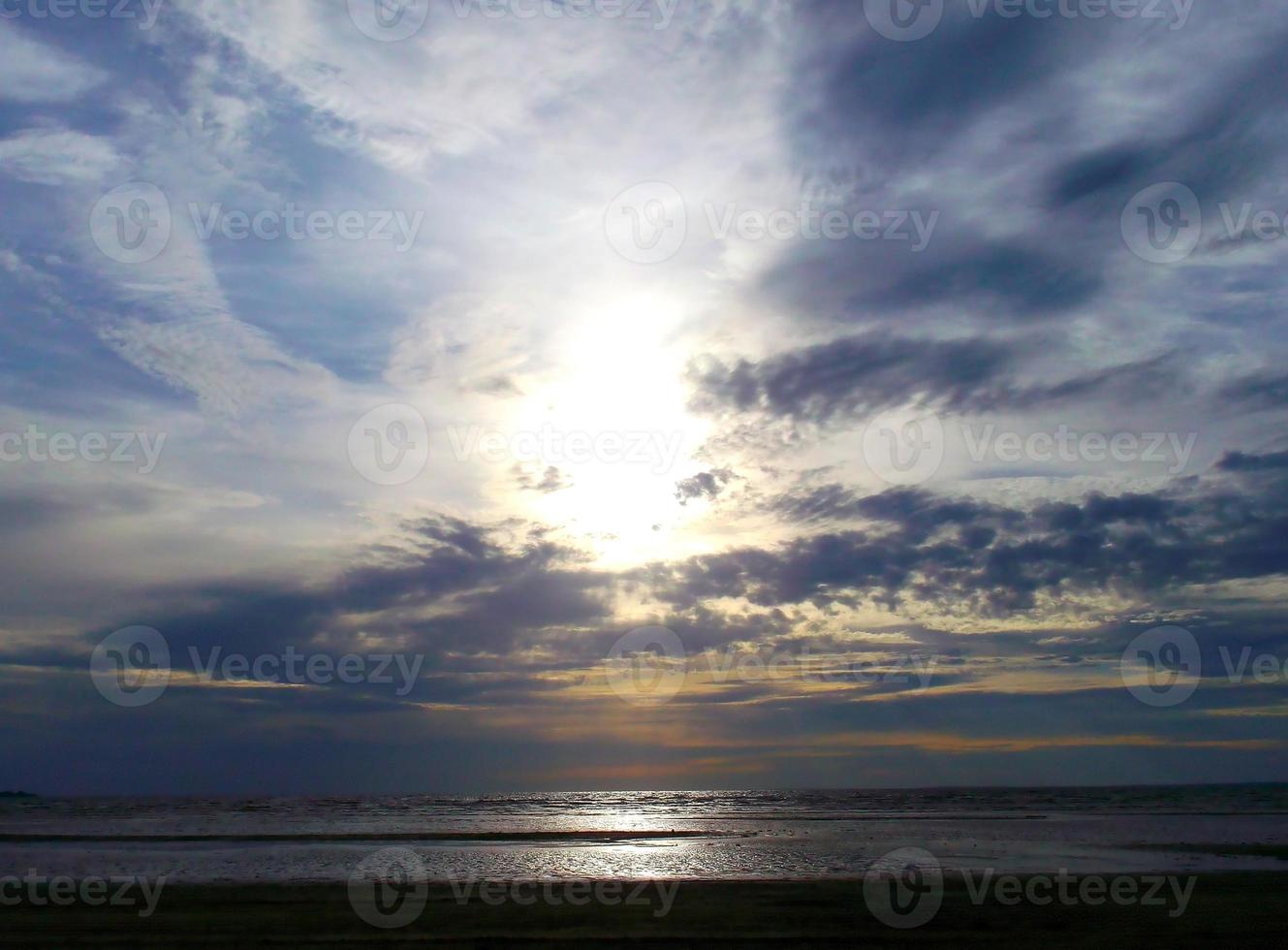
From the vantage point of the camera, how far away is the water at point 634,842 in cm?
3594

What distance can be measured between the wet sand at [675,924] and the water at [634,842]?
21.3 ft

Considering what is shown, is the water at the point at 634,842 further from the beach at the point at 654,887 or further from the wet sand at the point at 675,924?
the wet sand at the point at 675,924

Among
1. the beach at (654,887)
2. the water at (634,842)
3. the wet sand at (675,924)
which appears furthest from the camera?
the water at (634,842)

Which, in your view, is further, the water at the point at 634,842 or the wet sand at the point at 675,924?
the water at the point at 634,842

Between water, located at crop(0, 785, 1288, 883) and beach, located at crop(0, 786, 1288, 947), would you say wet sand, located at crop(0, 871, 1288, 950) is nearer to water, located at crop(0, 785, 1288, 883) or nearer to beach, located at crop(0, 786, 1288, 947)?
beach, located at crop(0, 786, 1288, 947)

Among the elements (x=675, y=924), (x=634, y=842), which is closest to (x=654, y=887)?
(x=675, y=924)

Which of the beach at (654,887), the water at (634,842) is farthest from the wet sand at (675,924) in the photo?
the water at (634,842)

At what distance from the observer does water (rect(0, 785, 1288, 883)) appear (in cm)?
3594

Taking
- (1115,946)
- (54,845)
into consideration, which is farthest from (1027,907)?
(54,845)

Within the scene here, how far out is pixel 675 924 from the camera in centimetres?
2380

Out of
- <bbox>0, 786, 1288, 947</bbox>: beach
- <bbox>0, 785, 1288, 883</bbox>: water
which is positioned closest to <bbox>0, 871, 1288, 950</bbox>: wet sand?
<bbox>0, 786, 1288, 947</bbox>: beach

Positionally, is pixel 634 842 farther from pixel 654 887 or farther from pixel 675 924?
pixel 675 924

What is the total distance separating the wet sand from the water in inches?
256

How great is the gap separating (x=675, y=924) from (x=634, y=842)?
2692cm
